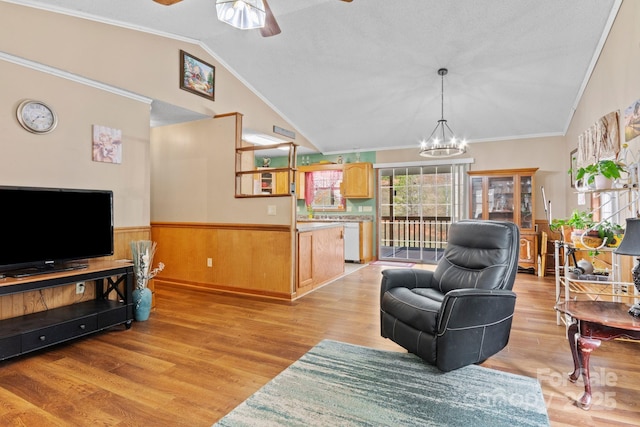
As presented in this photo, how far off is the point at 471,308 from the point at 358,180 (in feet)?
17.4

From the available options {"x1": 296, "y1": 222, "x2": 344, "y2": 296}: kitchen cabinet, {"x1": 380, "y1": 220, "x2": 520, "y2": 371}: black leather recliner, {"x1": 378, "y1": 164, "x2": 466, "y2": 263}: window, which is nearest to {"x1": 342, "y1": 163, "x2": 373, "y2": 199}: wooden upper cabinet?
{"x1": 378, "y1": 164, "x2": 466, "y2": 263}: window

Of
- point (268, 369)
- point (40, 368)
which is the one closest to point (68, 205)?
point (40, 368)

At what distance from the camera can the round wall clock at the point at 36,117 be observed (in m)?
2.79

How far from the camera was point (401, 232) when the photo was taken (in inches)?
289

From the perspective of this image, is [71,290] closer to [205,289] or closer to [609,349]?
[205,289]

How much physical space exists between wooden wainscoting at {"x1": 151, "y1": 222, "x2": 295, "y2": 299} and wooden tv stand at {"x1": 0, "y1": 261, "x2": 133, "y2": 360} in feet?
4.38

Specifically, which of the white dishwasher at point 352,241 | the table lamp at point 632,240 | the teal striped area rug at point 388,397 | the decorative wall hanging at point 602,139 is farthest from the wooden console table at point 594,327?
the white dishwasher at point 352,241

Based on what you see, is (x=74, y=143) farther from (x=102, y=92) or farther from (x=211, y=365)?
(x=211, y=365)

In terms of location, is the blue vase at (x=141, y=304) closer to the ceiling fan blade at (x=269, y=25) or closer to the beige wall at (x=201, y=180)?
the beige wall at (x=201, y=180)

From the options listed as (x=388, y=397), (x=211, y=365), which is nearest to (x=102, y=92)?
(x=211, y=365)

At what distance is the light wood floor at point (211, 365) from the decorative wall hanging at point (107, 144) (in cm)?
169

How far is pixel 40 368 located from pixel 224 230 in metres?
2.45

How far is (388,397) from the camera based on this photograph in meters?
2.00

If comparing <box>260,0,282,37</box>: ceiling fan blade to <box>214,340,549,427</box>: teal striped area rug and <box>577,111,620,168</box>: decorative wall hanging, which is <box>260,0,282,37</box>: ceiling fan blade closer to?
<box>214,340,549,427</box>: teal striped area rug
